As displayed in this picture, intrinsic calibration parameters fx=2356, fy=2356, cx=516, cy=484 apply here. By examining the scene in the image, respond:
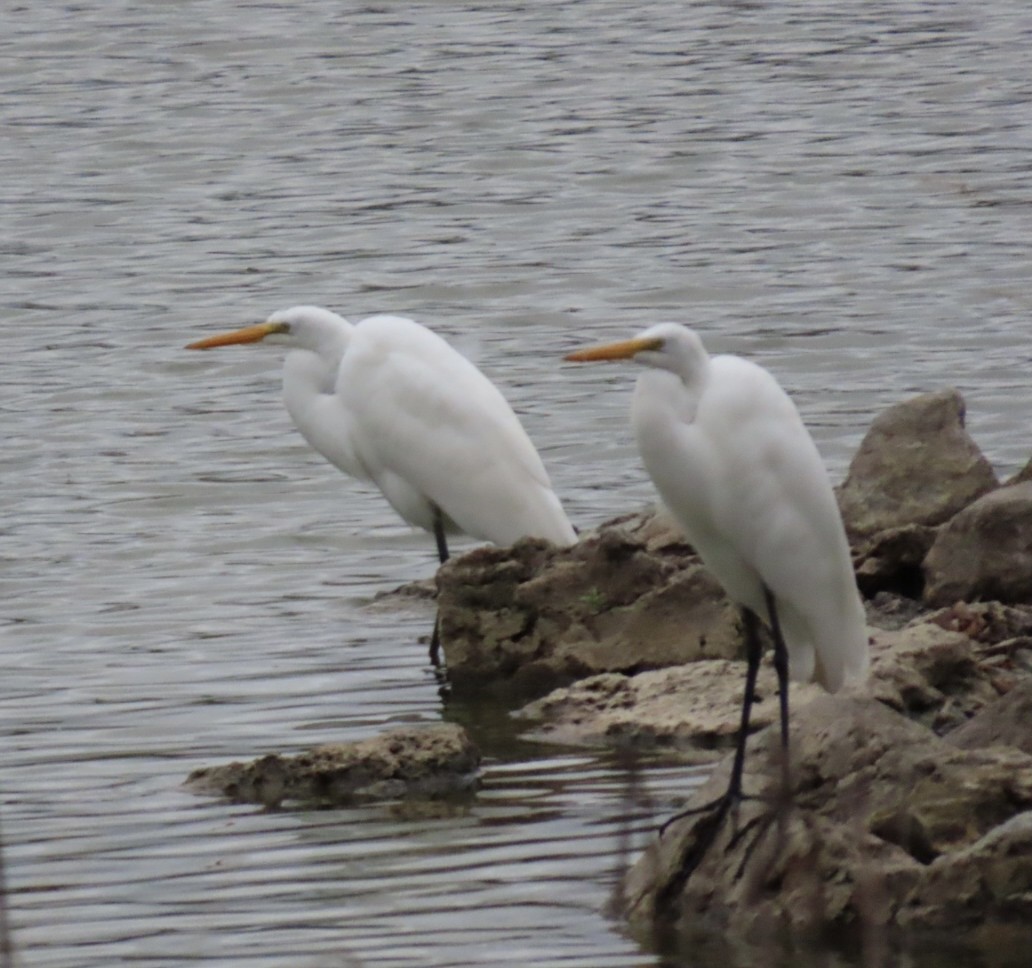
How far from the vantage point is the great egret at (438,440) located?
767 centimetres

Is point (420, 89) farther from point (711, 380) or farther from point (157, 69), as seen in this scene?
point (711, 380)

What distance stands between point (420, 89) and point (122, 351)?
23.7 ft

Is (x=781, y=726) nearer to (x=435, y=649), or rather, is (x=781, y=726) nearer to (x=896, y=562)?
(x=896, y=562)

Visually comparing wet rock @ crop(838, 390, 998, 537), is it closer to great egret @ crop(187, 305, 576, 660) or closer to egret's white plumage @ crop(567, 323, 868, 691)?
great egret @ crop(187, 305, 576, 660)

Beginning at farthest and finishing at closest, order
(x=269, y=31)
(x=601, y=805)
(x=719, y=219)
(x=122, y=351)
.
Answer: (x=269, y=31)
(x=719, y=219)
(x=122, y=351)
(x=601, y=805)

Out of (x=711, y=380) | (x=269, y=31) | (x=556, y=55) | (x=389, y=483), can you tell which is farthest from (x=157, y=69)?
(x=711, y=380)

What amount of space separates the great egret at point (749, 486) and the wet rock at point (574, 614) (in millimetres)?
1420

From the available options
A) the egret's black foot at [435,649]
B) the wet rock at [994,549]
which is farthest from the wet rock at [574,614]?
the wet rock at [994,549]

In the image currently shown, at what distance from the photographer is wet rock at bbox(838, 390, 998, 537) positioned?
7445 millimetres

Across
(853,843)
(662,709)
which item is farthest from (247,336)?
(853,843)

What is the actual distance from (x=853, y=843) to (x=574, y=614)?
2690mm

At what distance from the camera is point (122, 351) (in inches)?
513

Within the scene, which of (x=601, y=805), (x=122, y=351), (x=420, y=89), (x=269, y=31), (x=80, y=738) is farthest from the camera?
(x=269, y=31)

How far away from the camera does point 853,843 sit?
13.9 feet
